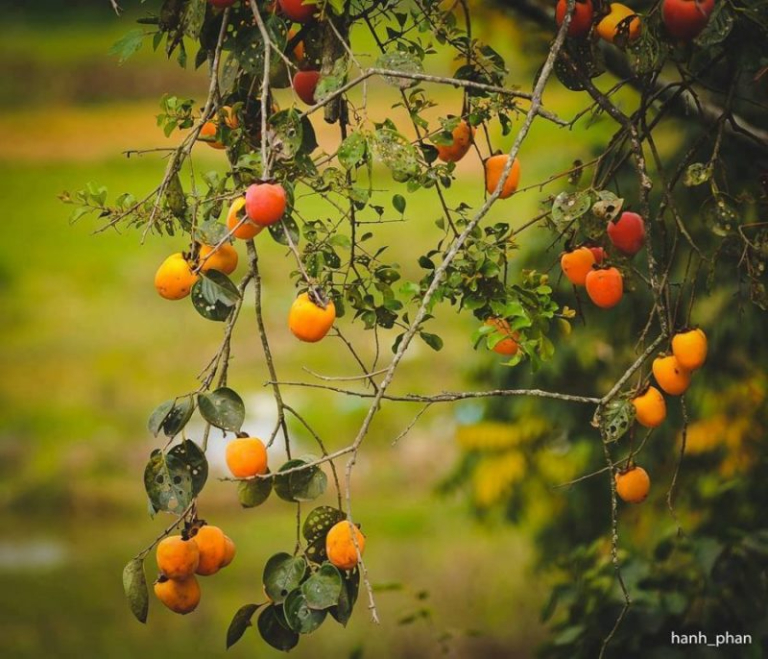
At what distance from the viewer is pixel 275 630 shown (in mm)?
852

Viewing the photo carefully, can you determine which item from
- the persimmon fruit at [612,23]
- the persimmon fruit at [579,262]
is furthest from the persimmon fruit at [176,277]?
the persimmon fruit at [612,23]

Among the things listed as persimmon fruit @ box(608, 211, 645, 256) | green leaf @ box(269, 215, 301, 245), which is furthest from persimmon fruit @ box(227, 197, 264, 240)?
persimmon fruit @ box(608, 211, 645, 256)

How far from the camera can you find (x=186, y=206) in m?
0.88

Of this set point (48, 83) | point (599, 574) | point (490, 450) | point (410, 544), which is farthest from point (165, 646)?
point (48, 83)

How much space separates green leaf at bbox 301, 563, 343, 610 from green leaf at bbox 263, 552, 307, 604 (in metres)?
0.01

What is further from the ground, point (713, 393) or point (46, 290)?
point (713, 393)

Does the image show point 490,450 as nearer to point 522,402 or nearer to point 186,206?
point 522,402

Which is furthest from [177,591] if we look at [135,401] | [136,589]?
[135,401]

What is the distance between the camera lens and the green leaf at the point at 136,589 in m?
0.83

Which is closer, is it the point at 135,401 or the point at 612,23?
the point at 612,23

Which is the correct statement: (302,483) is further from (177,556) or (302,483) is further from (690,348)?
(690,348)

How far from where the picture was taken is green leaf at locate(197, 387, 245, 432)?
81 cm

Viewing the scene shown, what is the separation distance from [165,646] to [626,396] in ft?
7.40

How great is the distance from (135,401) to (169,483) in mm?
3122
